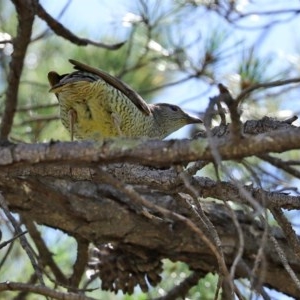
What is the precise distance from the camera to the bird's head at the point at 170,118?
582 cm

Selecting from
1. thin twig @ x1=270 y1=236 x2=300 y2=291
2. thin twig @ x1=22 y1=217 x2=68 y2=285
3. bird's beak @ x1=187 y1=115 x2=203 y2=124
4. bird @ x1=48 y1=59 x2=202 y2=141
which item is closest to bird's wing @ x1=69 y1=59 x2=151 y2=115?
bird @ x1=48 y1=59 x2=202 y2=141

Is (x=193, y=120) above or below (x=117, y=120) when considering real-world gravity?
above

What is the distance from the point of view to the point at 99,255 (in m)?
4.48

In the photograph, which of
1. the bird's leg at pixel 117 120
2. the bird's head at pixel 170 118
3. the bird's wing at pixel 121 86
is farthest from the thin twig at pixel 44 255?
the bird's head at pixel 170 118

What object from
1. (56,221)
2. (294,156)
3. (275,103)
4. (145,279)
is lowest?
(145,279)

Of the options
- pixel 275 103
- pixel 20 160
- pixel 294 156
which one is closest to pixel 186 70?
pixel 275 103

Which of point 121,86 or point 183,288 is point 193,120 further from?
point 183,288

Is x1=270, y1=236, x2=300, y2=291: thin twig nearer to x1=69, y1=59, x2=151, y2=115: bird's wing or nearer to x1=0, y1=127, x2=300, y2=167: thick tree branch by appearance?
x1=0, y1=127, x2=300, y2=167: thick tree branch

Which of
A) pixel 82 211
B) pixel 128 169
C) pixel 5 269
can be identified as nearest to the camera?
pixel 128 169

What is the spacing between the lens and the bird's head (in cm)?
582

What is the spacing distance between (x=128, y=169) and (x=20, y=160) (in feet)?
3.64

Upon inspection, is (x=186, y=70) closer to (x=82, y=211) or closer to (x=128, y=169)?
(x=82, y=211)

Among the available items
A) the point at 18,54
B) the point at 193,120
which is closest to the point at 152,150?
the point at 18,54

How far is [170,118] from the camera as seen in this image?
595 centimetres
